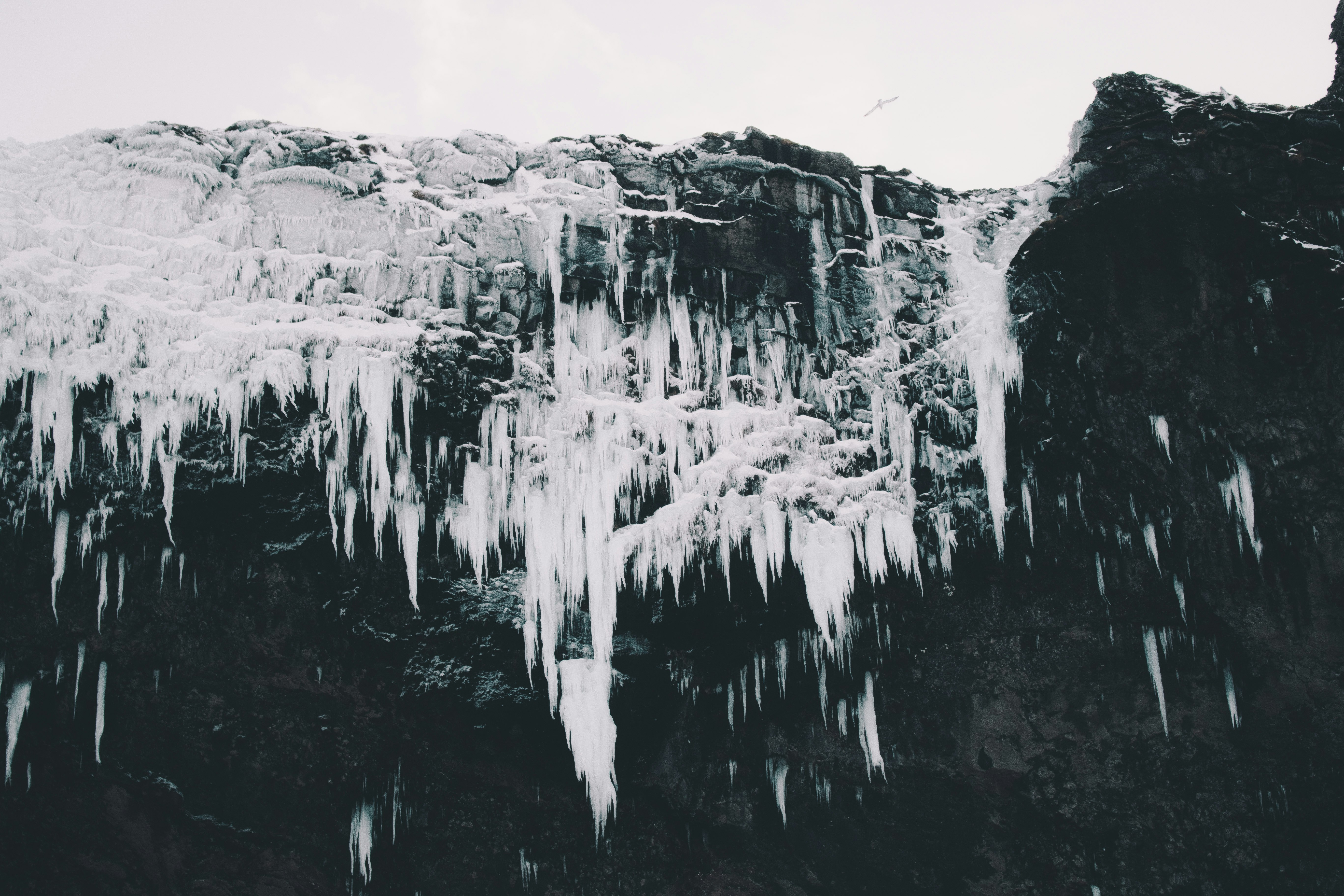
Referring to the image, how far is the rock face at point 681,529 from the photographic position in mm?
8953

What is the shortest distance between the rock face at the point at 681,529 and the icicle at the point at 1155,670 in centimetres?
11

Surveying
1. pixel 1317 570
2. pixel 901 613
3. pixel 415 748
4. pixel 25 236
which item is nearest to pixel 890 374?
pixel 901 613

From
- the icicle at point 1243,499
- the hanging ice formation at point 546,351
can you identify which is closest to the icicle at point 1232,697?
the icicle at point 1243,499

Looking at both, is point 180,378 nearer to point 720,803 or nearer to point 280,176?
point 280,176

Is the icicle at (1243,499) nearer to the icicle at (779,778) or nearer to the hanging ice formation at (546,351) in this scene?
the hanging ice formation at (546,351)

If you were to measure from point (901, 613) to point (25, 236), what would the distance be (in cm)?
1090

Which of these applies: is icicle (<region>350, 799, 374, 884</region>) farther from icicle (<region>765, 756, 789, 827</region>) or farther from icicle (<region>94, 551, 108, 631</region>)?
icicle (<region>765, 756, 789, 827</region>)

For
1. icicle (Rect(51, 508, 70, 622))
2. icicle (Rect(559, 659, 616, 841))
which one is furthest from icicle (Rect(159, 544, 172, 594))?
icicle (Rect(559, 659, 616, 841))

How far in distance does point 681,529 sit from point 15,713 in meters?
7.73

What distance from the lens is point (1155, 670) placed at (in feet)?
30.9

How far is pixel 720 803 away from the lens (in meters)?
10.3

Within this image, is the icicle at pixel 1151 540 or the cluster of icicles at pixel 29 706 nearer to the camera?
the cluster of icicles at pixel 29 706

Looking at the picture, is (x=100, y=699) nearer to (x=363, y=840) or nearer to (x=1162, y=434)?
(x=363, y=840)

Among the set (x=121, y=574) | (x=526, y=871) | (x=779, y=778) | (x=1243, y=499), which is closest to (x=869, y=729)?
(x=779, y=778)
